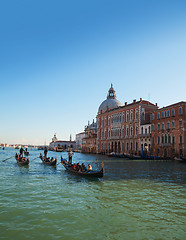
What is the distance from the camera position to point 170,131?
A: 128ft

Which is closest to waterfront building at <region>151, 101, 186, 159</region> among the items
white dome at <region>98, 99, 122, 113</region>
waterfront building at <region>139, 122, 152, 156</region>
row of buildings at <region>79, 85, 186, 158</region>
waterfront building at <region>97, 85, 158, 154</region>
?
row of buildings at <region>79, 85, 186, 158</region>

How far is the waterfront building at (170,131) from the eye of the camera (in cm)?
3684

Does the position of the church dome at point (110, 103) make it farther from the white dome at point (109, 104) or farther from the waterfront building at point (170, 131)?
the waterfront building at point (170, 131)

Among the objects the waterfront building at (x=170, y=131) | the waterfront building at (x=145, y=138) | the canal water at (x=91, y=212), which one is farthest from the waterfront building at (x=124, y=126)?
the canal water at (x=91, y=212)

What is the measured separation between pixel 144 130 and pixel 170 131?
327 inches

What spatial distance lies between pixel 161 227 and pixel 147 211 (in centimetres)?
155

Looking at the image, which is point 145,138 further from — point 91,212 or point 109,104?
point 91,212

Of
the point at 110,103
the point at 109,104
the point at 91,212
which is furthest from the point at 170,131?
the point at 110,103

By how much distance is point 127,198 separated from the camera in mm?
10438

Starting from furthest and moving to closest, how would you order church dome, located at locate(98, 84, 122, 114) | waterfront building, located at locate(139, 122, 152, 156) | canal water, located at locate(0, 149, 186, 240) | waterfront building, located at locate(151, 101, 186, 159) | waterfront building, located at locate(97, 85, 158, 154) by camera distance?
church dome, located at locate(98, 84, 122, 114)
waterfront building, located at locate(97, 85, 158, 154)
waterfront building, located at locate(139, 122, 152, 156)
waterfront building, located at locate(151, 101, 186, 159)
canal water, located at locate(0, 149, 186, 240)

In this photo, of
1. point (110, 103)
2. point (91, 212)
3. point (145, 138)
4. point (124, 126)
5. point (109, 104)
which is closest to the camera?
point (91, 212)

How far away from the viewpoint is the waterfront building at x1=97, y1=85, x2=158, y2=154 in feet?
162

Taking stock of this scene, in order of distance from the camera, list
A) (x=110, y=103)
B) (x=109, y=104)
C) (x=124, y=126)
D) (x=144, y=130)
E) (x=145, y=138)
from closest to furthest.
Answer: (x=145, y=138) → (x=144, y=130) → (x=124, y=126) → (x=109, y=104) → (x=110, y=103)

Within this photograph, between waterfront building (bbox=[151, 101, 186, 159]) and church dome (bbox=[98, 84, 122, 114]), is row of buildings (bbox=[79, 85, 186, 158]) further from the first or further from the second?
church dome (bbox=[98, 84, 122, 114])
